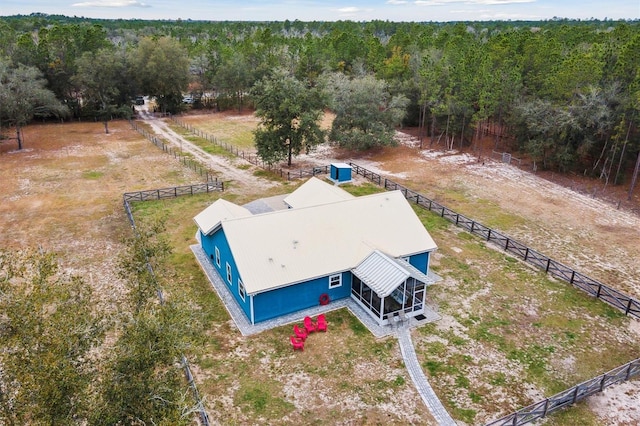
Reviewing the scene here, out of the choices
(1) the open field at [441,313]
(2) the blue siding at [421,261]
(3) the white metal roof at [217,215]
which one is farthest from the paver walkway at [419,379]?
(3) the white metal roof at [217,215]

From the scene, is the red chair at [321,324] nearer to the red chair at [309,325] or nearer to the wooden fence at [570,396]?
the red chair at [309,325]

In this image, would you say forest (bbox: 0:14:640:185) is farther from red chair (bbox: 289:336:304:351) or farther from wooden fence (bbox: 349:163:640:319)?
red chair (bbox: 289:336:304:351)

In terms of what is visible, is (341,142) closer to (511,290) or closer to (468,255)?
(468,255)

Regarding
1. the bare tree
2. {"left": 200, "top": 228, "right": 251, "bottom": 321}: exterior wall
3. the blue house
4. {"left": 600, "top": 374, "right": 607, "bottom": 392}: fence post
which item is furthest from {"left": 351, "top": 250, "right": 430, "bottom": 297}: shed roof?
the bare tree

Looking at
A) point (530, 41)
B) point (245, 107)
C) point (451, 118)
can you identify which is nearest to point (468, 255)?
point (451, 118)

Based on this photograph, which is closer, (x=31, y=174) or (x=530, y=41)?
(x=31, y=174)
